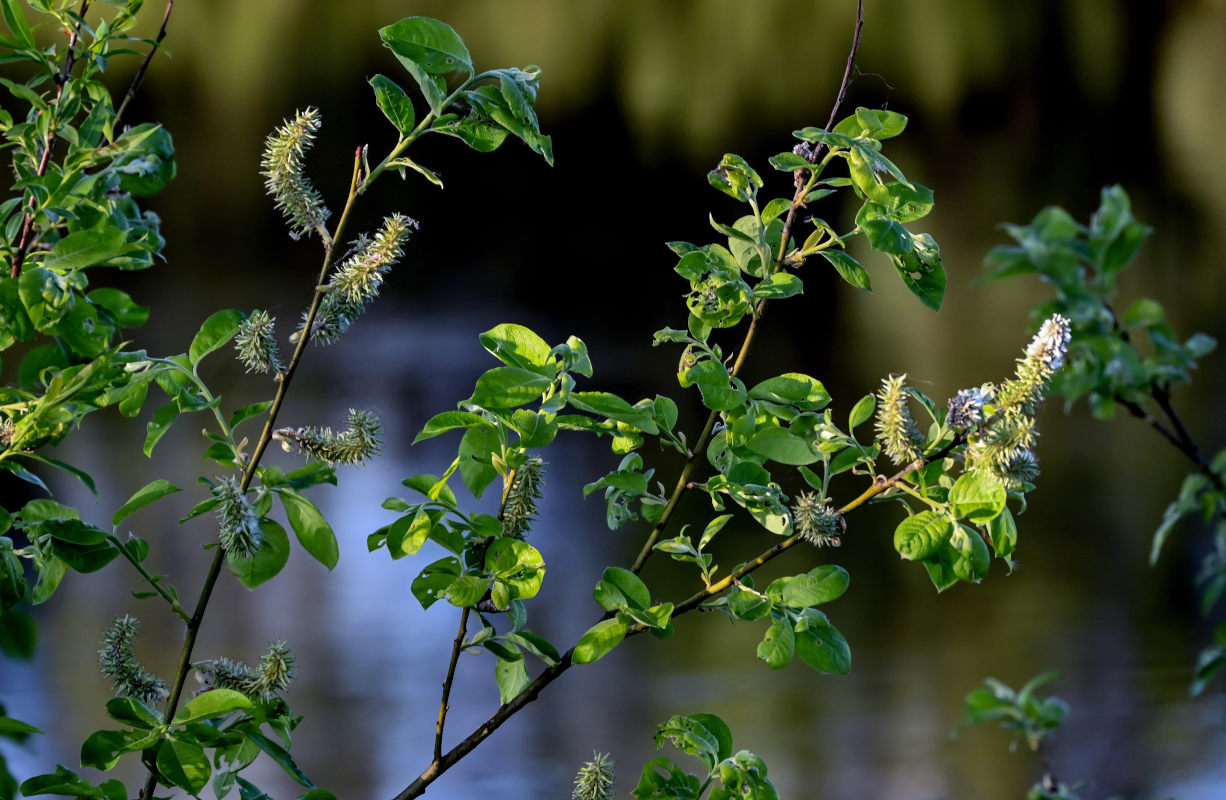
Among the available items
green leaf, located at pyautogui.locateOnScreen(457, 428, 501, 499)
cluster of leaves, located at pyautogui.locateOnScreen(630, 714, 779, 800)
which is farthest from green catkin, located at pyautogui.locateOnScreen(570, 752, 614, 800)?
green leaf, located at pyautogui.locateOnScreen(457, 428, 501, 499)

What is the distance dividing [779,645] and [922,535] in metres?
0.08

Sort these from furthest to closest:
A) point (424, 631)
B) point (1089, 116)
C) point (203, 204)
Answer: point (1089, 116), point (203, 204), point (424, 631)

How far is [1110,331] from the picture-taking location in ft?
0.86

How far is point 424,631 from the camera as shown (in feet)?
6.39

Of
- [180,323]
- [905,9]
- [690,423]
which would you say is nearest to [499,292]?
[180,323]

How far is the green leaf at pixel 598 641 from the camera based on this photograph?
448 millimetres

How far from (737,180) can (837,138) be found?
0.06 m

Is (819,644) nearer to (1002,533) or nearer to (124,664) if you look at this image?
(1002,533)

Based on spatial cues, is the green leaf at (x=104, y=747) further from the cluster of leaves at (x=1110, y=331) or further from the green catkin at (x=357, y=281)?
the cluster of leaves at (x=1110, y=331)

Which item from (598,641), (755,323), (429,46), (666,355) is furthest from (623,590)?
(666,355)

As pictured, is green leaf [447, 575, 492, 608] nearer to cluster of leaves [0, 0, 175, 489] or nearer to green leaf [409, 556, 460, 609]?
green leaf [409, 556, 460, 609]

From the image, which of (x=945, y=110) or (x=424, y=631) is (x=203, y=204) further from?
(x=945, y=110)

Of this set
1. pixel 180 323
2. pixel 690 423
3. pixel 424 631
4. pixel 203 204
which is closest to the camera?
pixel 424 631

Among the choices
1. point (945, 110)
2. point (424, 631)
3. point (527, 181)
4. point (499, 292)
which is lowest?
point (424, 631)
